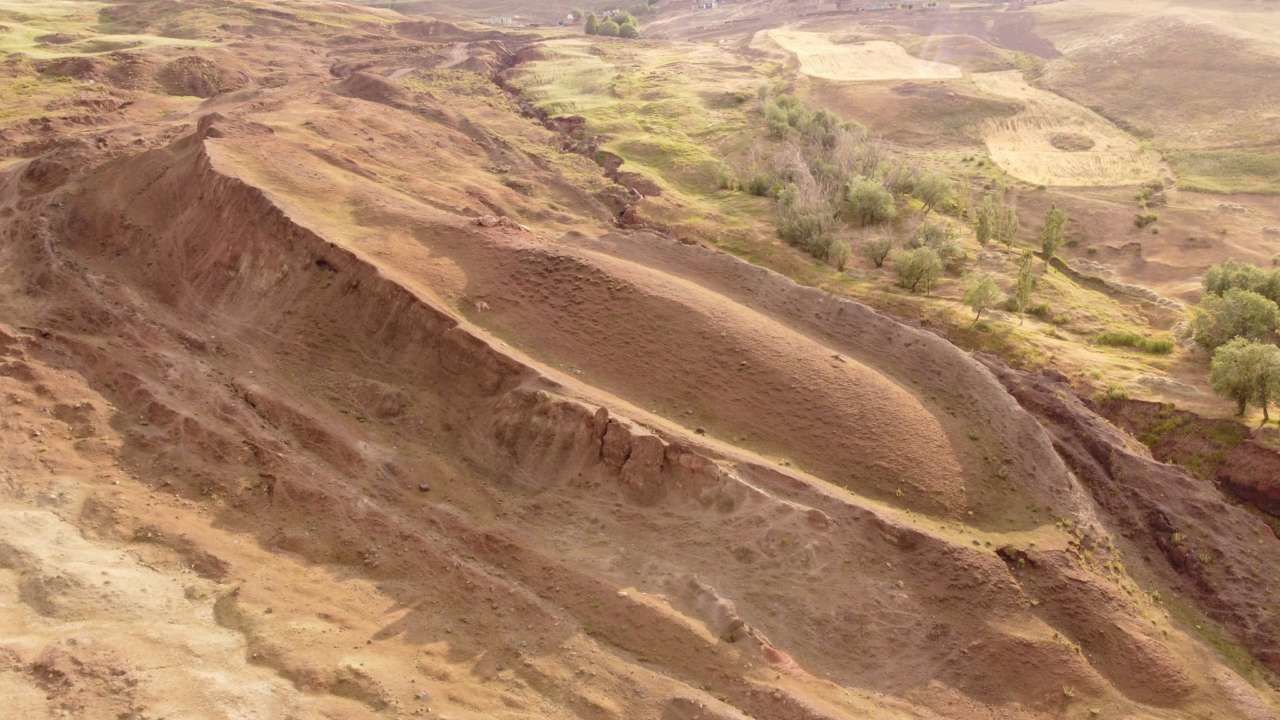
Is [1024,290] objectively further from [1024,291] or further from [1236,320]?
[1236,320]

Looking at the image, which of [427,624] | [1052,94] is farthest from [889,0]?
[427,624]

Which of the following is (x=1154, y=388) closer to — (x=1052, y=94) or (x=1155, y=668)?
(x=1155, y=668)

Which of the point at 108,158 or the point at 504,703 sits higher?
the point at 108,158

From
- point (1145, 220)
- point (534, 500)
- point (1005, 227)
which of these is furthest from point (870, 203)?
point (534, 500)

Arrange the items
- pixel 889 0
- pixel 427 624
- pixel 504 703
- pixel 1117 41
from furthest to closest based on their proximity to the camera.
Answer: pixel 889 0 < pixel 1117 41 < pixel 427 624 < pixel 504 703

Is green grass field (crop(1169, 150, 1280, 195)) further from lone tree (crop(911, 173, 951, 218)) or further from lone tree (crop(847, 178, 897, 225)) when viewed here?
lone tree (crop(847, 178, 897, 225))
